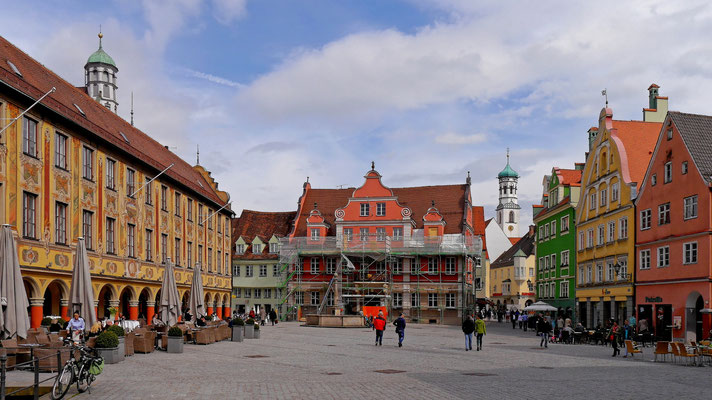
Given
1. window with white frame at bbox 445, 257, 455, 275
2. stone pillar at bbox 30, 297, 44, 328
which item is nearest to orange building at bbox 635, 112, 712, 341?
window with white frame at bbox 445, 257, 455, 275

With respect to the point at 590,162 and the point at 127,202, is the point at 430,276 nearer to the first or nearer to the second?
the point at 590,162

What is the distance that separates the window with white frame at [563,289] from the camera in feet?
184

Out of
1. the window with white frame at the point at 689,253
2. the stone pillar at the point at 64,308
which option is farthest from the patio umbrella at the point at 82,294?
the window with white frame at the point at 689,253

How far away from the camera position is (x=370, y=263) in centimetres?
6900

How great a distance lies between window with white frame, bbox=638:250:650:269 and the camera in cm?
4203

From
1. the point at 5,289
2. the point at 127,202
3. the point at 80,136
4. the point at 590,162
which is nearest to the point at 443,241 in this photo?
the point at 590,162

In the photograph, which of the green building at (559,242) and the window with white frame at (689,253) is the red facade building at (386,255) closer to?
the green building at (559,242)

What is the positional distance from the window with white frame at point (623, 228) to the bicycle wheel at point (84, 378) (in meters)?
36.8

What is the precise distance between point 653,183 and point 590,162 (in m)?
10.5

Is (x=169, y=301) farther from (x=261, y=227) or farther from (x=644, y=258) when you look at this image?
(x=261, y=227)

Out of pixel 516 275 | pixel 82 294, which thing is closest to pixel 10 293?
pixel 82 294

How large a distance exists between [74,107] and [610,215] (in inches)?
1276

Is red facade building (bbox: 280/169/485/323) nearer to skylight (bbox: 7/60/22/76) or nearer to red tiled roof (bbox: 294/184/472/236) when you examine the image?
red tiled roof (bbox: 294/184/472/236)

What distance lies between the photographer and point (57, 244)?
30.0 m
